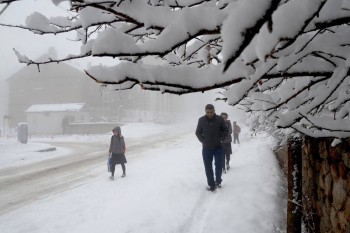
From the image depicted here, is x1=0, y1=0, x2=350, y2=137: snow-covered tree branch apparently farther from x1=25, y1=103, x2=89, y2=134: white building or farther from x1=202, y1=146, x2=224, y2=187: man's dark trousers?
x1=25, y1=103, x2=89, y2=134: white building

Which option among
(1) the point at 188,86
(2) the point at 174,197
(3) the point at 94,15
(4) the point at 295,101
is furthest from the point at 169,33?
(2) the point at 174,197

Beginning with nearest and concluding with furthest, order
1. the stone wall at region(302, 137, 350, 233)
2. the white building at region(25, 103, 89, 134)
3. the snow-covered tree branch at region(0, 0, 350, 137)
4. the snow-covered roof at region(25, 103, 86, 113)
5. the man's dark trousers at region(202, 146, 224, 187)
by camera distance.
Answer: the snow-covered tree branch at region(0, 0, 350, 137), the stone wall at region(302, 137, 350, 233), the man's dark trousers at region(202, 146, 224, 187), the white building at region(25, 103, 89, 134), the snow-covered roof at region(25, 103, 86, 113)

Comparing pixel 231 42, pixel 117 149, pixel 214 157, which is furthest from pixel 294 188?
pixel 117 149

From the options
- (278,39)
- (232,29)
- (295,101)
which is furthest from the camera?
(295,101)

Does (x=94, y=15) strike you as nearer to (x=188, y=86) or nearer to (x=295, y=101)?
(x=188, y=86)

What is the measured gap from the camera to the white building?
3928cm

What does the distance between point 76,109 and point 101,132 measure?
6.36 m

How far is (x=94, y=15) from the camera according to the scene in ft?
4.33

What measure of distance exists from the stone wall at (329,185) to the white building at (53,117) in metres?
37.5

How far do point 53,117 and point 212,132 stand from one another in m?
36.8

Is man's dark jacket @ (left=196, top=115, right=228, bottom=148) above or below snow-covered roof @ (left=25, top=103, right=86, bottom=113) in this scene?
below

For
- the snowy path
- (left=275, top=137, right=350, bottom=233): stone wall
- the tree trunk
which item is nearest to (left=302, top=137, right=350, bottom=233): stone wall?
(left=275, top=137, right=350, bottom=233): stone wall

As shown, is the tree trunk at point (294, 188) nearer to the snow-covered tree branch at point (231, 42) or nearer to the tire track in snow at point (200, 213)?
the tire track in snow at point (200, 213)

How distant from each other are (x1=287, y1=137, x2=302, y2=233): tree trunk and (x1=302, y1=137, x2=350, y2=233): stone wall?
0.15 metres
